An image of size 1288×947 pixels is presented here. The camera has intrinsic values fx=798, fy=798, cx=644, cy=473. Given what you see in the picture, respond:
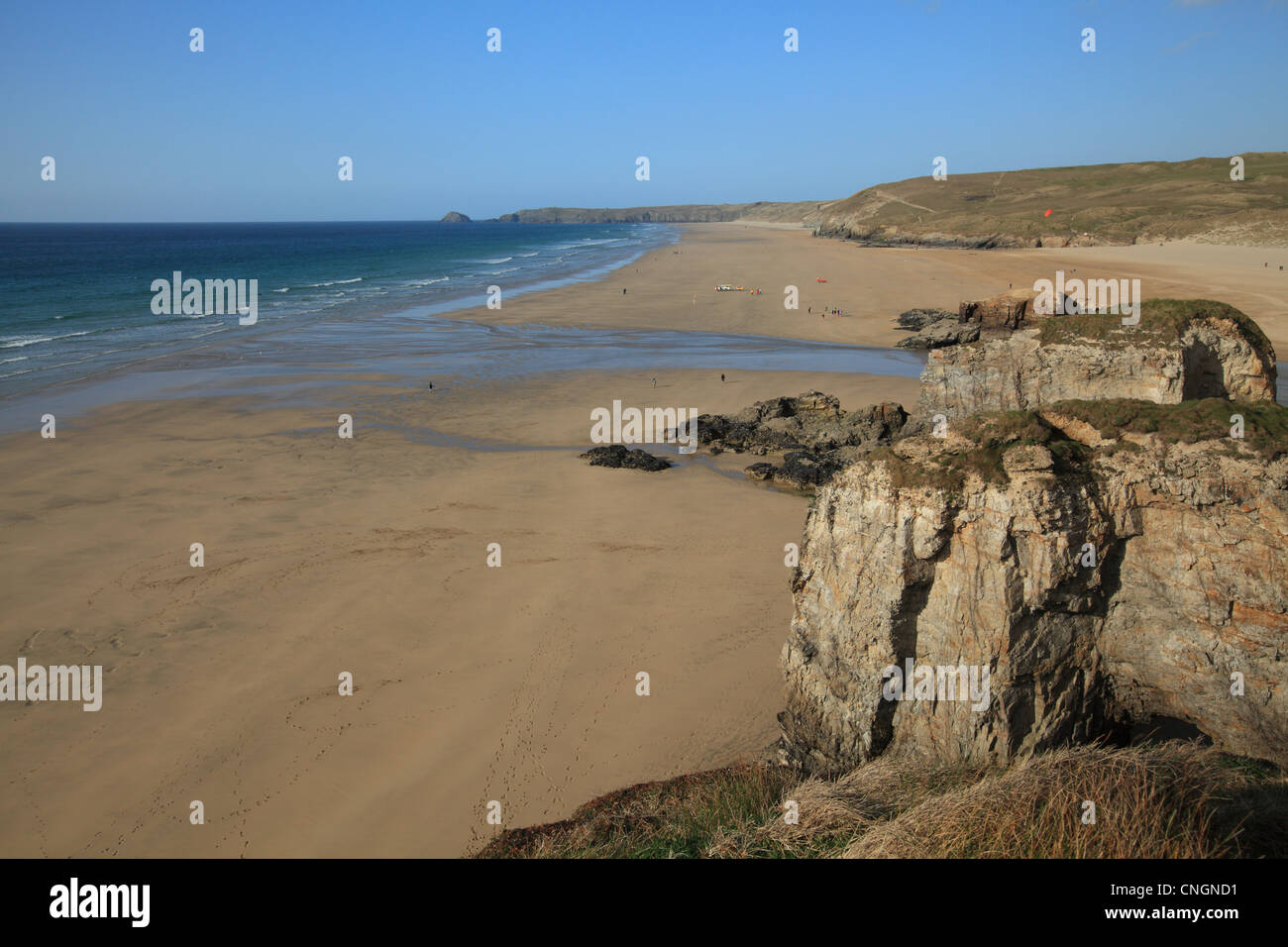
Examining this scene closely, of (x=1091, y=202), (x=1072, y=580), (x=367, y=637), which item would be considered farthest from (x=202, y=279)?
(x=1091, y=202)

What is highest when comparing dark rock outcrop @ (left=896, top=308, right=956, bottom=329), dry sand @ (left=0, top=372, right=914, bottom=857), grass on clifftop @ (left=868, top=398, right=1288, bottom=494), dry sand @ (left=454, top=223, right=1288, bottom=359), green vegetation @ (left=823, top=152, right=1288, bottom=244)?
green vegetation @ (left=823, top=152, right=1288, bottom=244)

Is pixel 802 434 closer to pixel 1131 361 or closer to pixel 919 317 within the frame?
pixel 1131 361

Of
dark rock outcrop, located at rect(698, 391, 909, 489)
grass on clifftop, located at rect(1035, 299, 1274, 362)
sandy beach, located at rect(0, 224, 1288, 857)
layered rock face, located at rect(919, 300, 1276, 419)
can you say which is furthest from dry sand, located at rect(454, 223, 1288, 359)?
sandy beach, located at rect(0, 224, 1288, 857)

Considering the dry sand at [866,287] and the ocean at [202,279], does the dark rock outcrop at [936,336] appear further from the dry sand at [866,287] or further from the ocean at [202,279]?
the ocean at [202,279]

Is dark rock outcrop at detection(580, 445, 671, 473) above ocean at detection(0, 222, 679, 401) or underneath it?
underneath

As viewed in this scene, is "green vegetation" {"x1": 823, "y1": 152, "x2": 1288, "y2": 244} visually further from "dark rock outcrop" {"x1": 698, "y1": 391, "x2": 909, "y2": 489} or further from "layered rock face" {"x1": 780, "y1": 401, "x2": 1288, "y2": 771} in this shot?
"layered rock face" {"x1": 780, "y1": 401, "x2": 1288, "y2": 771}
